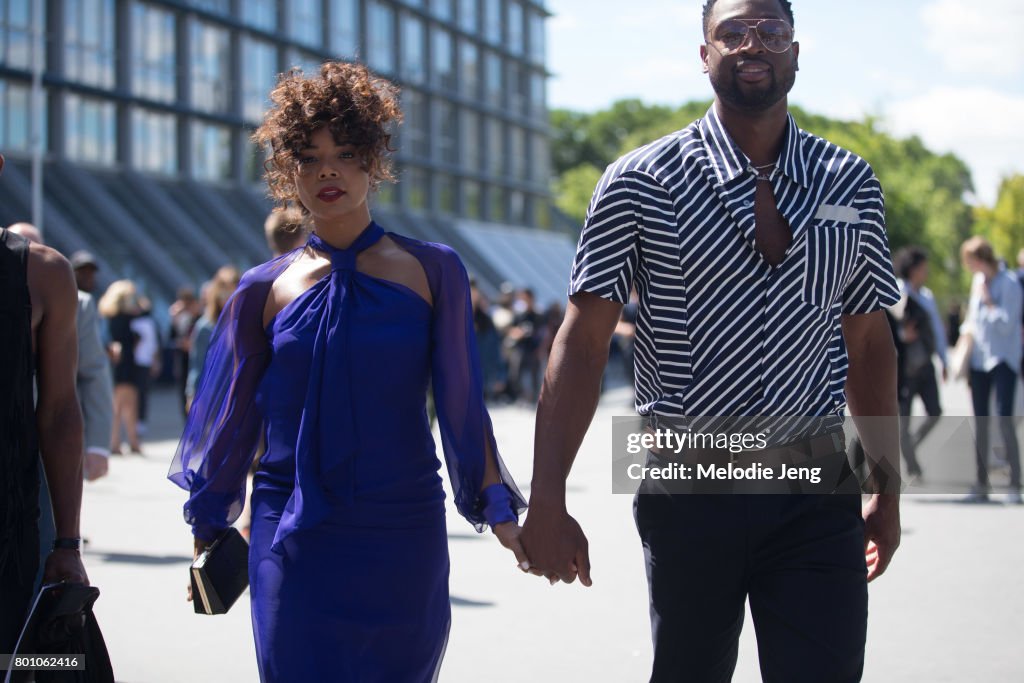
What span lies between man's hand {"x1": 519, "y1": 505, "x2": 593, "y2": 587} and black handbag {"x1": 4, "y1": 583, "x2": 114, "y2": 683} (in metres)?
1.12

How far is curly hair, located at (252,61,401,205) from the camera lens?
364 cm

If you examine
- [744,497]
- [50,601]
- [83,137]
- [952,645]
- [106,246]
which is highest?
[83,137]

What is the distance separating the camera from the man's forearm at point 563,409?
3137mm

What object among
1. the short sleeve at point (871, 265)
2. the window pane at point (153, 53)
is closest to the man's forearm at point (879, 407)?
the short sleeve at point (871, 265)

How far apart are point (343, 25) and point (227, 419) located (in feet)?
151

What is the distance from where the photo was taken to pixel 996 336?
1054 centimetres

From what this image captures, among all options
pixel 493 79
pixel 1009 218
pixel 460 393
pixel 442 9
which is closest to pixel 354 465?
pixel 460 393

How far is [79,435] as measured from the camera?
3.59 meters

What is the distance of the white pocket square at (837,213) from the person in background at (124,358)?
11.9 m

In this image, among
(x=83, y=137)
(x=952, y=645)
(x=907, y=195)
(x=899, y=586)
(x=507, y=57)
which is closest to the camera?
(x=952, y=645)

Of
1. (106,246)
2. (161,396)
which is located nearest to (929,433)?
(161,396)

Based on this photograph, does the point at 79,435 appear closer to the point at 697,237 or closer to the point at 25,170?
the point at 697,237

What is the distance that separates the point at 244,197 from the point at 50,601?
128ft

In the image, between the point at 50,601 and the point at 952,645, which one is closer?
the point at 50,601
